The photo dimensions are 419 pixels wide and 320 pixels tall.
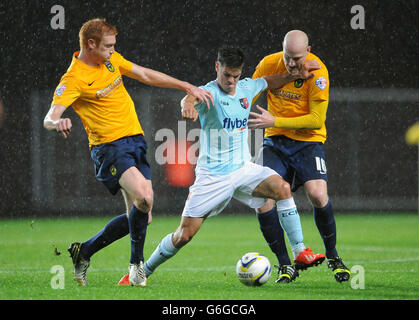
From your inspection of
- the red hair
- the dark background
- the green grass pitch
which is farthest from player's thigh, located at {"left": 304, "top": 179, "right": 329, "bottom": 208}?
the dark background

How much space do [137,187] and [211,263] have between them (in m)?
2.27

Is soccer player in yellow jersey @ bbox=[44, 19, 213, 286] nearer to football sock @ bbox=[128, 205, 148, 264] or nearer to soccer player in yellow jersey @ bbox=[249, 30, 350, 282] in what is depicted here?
football sock @ bbox=[128, 205, 148, 264]

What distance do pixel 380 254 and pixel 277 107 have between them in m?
2.78

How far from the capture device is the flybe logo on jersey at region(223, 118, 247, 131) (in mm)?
5589

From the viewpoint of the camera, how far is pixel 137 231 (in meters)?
5.51

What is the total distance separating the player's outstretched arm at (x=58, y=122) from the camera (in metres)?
4.93

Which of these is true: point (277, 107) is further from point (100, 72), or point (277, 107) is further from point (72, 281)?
point (72, 281)

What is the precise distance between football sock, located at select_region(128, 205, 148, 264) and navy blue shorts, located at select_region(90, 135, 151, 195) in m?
0.26

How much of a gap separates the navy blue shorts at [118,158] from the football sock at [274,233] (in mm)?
945

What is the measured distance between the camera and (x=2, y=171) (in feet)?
44.8

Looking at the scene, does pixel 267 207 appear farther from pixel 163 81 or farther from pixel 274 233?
pixel 163 81

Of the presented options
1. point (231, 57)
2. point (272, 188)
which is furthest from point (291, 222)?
point (231, 57)

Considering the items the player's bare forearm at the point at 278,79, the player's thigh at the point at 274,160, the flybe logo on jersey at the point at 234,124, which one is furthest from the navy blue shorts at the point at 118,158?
the player's bare forearm at the point at 278,79
